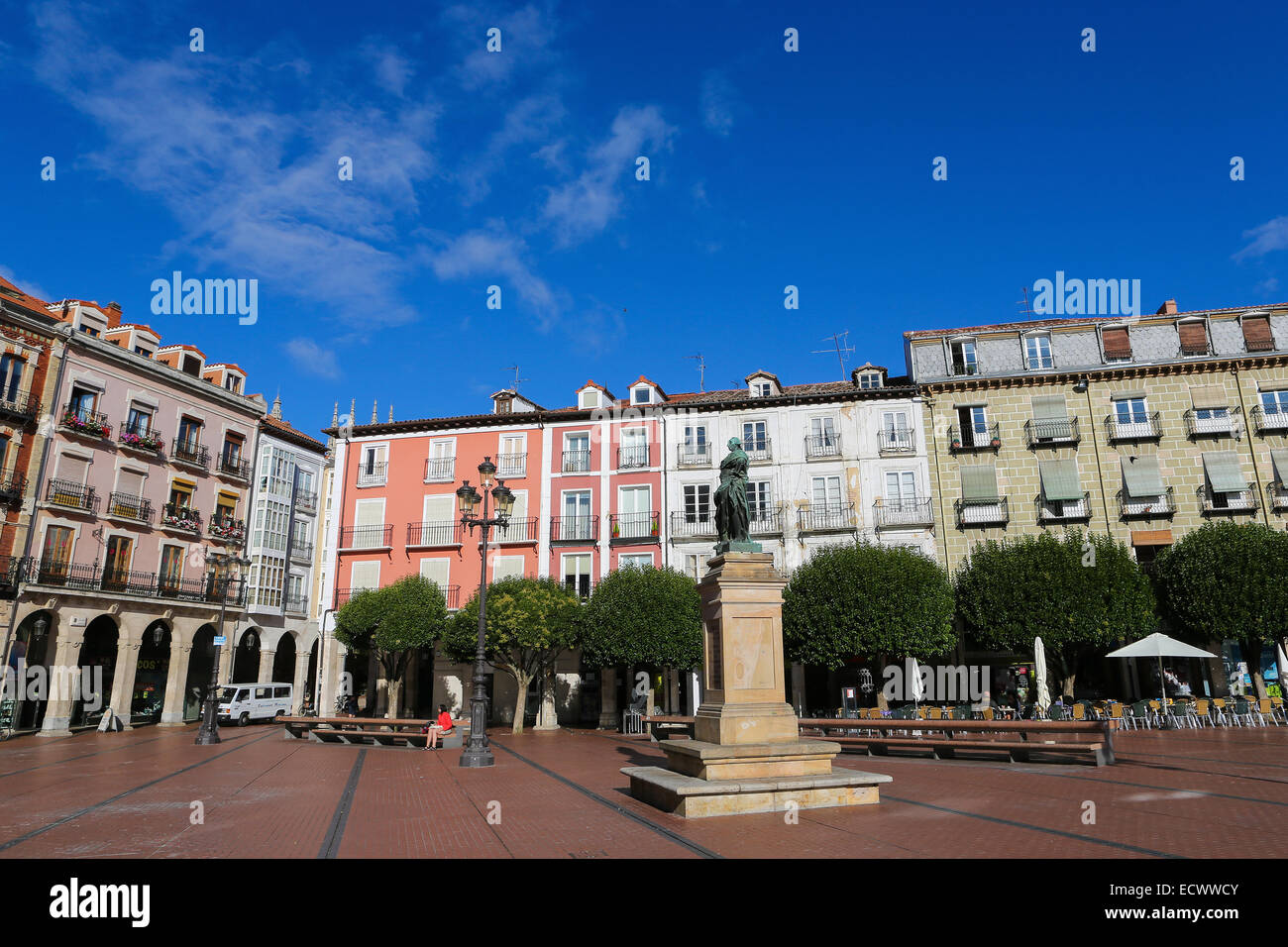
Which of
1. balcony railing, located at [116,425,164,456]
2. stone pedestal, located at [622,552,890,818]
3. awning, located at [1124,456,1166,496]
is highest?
balcony railing, located at [116,425,164,456]

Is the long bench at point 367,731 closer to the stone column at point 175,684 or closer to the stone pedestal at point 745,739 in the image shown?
the stone column at point 175,684

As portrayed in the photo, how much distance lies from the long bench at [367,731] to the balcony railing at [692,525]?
12.7 meters

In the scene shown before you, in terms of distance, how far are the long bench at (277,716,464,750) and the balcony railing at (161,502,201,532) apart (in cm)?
1311

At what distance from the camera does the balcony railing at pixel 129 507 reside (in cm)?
3097

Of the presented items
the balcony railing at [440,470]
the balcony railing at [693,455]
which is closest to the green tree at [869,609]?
the balcony railing at [693,455]

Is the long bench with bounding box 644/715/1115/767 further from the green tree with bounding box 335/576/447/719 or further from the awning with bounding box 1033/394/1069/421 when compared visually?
the awning with bounding box 1033/394/1069/421

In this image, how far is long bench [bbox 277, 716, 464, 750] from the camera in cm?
2170

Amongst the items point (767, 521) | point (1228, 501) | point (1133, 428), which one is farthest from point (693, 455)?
point (1228, 501)

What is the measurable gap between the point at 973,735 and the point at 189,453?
32.6 meters

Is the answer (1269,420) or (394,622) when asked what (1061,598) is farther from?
(394,622)

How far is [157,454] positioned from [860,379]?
98.7 ft

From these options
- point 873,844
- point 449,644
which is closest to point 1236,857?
point 873,844

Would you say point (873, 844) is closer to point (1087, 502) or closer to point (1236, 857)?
point (1236, 857)

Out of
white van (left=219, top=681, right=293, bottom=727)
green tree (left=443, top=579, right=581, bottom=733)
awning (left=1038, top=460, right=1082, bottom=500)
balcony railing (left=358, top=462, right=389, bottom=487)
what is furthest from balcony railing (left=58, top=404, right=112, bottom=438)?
awning (left=1038, top=460, right=1082, bottom=500)
